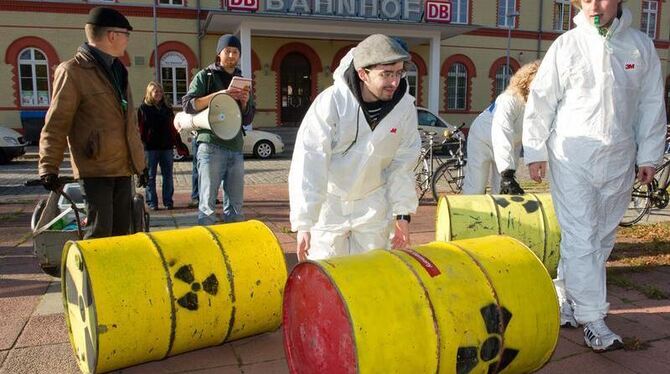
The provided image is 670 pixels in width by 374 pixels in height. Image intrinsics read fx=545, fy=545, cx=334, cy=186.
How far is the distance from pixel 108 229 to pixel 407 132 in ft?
7.12

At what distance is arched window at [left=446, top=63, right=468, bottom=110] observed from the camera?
87.4 feet

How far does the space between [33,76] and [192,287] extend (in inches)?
867

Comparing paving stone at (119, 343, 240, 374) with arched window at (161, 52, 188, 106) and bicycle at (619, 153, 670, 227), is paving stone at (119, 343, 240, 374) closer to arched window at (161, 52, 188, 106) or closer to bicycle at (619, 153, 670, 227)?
bicycle at (619, 153, 670, 227)

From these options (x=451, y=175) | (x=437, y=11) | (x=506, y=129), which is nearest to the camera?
(x=506, y=129)

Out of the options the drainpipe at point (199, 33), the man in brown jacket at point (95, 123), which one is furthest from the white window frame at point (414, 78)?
the man in brown jacket at point (95, 123)

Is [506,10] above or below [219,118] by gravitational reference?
above

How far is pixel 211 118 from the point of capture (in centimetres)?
498

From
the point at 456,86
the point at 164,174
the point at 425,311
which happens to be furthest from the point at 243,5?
the point at 425,311

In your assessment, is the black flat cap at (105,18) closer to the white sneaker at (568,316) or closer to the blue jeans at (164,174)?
the white sneaker at (568,316)

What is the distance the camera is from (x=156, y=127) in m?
8.19

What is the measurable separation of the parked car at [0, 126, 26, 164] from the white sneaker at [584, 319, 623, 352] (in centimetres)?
1558

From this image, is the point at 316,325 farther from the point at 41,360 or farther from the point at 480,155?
the point at 480,155

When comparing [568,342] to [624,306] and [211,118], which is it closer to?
[624,306]

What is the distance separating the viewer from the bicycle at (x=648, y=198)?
707cm
